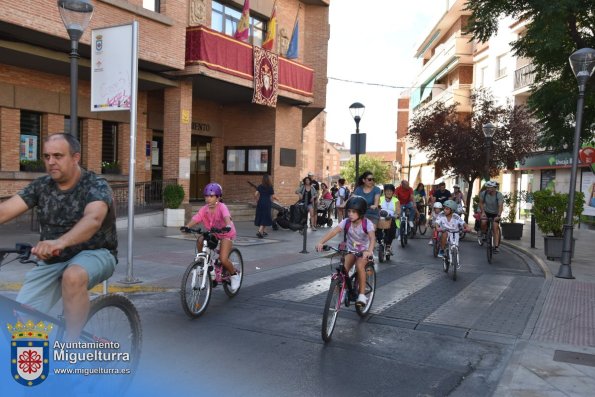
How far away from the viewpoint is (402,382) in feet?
14.8

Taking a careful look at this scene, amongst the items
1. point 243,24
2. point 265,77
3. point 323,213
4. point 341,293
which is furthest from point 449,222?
point 243,24

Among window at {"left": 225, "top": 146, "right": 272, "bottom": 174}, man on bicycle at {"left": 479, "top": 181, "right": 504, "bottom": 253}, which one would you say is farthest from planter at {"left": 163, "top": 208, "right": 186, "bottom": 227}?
man on bicycle at {"left": 479, "top": 181, "right": 504, "bottom": 253}

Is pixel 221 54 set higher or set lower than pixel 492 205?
higher

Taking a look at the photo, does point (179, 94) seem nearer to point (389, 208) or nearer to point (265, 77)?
point (265, 77)

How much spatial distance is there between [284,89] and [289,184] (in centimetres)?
400

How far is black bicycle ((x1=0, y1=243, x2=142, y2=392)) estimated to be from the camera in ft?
10.6

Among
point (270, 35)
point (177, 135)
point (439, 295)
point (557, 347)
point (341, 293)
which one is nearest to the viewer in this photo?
point (557, 347)

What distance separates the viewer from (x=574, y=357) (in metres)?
5.27

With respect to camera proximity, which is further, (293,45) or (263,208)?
(293,45)

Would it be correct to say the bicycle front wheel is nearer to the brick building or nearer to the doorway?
the brick building

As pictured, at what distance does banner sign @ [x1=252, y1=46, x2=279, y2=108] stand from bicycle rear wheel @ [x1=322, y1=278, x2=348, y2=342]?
14.2 meters

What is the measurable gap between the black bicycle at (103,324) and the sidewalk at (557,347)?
2839mm

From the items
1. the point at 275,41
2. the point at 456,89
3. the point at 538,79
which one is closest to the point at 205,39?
the point at 275,41

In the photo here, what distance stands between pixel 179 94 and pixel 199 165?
5.93 m
